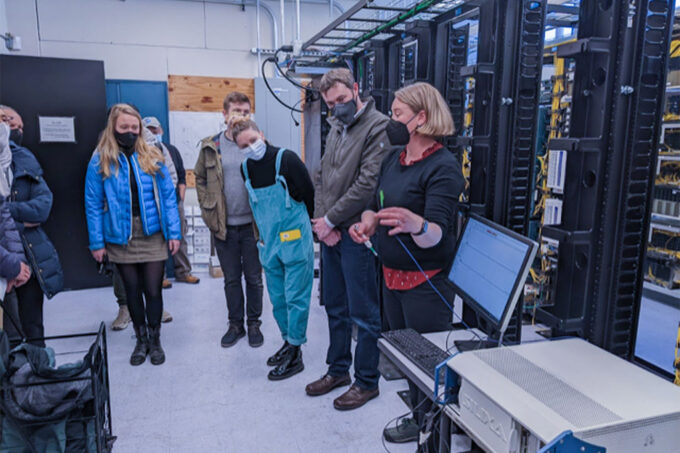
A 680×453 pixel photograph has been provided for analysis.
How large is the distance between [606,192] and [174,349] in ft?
8.60

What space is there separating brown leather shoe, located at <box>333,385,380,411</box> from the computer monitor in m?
1.02

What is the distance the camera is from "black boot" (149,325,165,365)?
2.88 metres

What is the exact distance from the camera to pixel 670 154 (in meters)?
4.09

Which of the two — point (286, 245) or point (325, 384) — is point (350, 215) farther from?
point (325, 384)

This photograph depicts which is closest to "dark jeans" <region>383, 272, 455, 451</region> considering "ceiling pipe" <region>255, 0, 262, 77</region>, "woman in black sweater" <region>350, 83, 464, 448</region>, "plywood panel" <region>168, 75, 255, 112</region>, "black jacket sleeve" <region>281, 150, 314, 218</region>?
Answer: "woman in black sweater" <region>350, 83, 464, 448</region>

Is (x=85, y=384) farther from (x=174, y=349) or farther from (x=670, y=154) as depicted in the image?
(x=670, y=154)

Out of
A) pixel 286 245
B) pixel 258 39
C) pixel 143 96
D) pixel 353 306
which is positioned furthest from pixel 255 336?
pixel 258 39

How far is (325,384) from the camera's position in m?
2.53

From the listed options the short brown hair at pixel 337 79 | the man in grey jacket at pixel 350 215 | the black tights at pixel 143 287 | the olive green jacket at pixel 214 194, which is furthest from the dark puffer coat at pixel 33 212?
the short brown hair at pixel 337 79

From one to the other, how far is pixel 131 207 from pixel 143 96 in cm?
283

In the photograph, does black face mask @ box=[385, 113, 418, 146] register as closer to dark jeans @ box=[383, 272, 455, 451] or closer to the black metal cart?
A: dark jeans @ box=[383, 272, 455, 451]

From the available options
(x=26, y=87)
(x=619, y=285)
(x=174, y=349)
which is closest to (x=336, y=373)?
(x=174, y=349)

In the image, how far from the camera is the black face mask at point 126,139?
2600 mm

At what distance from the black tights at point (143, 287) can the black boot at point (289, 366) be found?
80 cm
